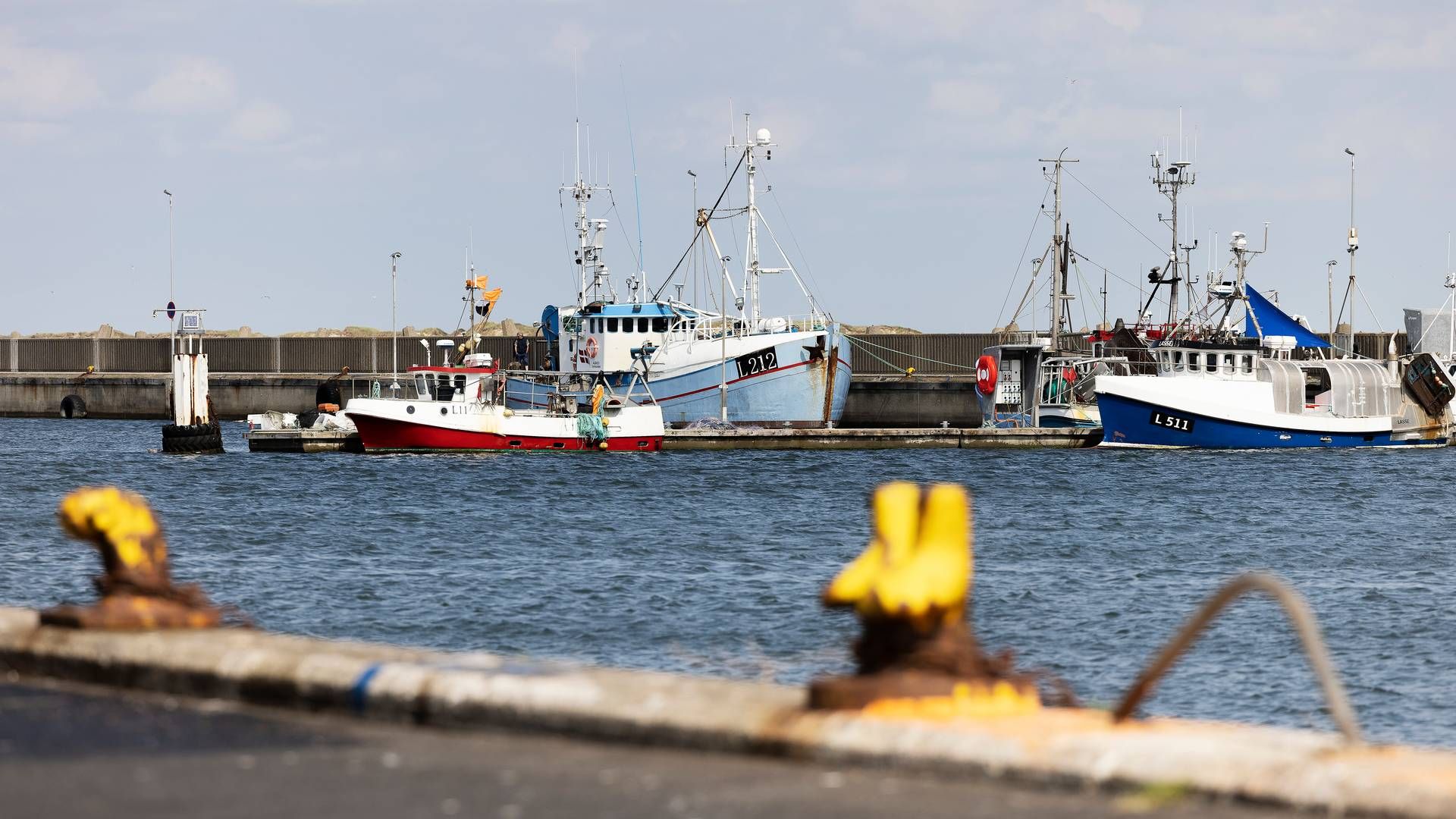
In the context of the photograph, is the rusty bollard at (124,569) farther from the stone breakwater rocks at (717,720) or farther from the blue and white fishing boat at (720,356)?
the blue and white fishing boat at (720,356)

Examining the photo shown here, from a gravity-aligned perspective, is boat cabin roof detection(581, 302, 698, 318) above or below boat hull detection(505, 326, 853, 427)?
above

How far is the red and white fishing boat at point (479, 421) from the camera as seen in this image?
5294cm

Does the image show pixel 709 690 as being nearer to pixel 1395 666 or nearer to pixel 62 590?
pixel 1395 666

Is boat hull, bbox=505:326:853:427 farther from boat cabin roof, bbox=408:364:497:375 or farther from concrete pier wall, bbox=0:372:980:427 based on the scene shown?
concrete pier wall, bbox=0:372:980:427

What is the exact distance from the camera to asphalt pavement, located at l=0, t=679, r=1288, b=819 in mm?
5668

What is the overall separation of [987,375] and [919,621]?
56.9 meters

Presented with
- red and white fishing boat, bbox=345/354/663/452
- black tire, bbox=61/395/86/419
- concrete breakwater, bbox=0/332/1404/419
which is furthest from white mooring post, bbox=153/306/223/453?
black tire, bbox=61/395/86/419

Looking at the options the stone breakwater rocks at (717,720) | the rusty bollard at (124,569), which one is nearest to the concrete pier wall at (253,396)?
the rusty bollard at (124,569)

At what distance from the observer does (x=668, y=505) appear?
39.6 meters

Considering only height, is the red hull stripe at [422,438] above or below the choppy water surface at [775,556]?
above

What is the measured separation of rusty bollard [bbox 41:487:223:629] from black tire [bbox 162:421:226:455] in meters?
49.0

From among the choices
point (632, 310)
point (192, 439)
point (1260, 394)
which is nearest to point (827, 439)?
point (632, 310)

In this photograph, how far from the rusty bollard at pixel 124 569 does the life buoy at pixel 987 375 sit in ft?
181

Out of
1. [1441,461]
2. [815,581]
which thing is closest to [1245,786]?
[815,581]
